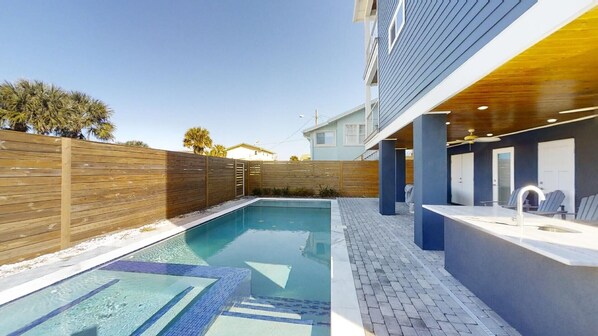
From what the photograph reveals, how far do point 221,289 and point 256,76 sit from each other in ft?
47.7

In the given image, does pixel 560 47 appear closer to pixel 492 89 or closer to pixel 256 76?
pixel 492 89

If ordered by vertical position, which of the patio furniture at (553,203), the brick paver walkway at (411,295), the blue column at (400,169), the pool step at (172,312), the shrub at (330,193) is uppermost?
the blue column at (400,169)

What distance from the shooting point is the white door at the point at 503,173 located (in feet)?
24.6

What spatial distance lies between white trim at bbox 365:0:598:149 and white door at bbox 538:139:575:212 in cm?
432

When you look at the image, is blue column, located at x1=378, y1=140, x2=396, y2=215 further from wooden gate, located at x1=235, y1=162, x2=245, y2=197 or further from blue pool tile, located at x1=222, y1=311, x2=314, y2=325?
wooden gate, located at x1=235, y1=162, x2=245, y2=197

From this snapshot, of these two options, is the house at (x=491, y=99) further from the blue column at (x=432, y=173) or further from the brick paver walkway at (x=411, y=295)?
the brick paver walkway at (x=411, y=295)

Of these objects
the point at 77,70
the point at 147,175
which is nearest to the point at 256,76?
the point at 77,70

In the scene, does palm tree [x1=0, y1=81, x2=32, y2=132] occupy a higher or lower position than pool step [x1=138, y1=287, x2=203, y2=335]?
higher

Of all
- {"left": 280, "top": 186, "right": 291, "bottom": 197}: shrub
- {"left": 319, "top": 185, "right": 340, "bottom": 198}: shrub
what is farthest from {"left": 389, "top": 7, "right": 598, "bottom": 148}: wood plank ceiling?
{"left": 280, "top": 186, "right": 291, "bottom": 197}: shrub

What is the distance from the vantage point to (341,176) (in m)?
13.0

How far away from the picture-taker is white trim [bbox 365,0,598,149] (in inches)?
67.0

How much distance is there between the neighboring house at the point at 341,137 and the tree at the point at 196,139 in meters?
10.4

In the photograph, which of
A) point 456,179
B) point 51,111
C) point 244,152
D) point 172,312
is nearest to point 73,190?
point 172,312

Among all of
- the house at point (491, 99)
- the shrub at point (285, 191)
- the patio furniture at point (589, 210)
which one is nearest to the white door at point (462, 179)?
the house at point (491, 99)
